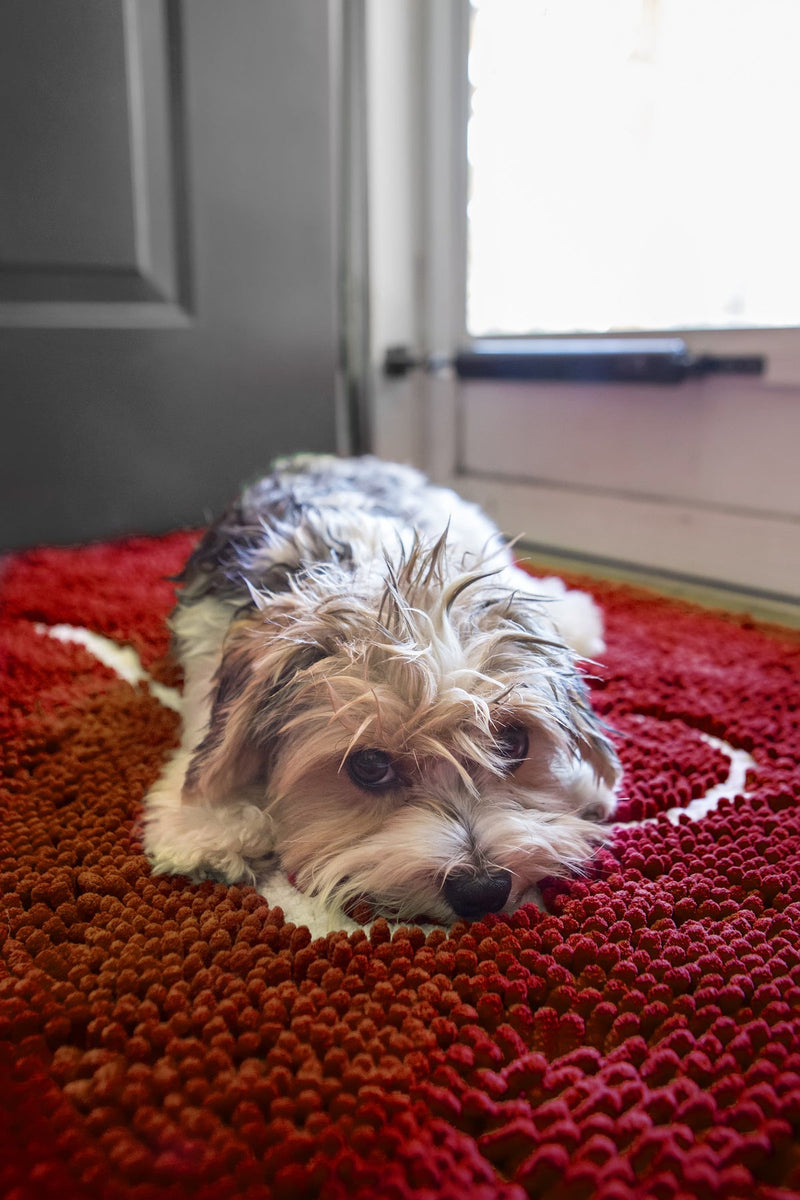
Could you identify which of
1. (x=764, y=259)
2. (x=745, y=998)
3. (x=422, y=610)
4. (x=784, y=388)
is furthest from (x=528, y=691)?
(x=764, y=259)

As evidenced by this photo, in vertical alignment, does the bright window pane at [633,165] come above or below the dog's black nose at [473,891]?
above

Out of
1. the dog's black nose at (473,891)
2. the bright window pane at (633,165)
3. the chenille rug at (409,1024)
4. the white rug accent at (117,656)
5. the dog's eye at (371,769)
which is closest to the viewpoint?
the chenille rug at (409,1024)

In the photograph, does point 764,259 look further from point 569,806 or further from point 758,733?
point 569,806

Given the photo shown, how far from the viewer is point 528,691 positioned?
4.77ft

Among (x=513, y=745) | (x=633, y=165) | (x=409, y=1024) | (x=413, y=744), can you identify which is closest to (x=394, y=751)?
(x=413, y=744)

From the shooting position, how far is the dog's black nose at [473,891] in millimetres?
1267

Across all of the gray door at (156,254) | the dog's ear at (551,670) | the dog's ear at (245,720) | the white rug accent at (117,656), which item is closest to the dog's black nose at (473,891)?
the dog's ear at (551,670)

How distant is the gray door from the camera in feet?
10.4

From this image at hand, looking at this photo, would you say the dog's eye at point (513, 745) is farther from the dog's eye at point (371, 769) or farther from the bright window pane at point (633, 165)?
the bright window pane at point (633, 165)

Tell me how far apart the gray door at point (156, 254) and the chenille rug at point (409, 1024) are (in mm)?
2105

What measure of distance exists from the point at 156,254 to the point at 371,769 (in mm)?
2826

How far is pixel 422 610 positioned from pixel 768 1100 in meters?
0.87

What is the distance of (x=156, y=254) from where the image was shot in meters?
3.50

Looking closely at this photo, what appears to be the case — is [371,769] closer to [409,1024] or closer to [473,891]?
[473,891]
